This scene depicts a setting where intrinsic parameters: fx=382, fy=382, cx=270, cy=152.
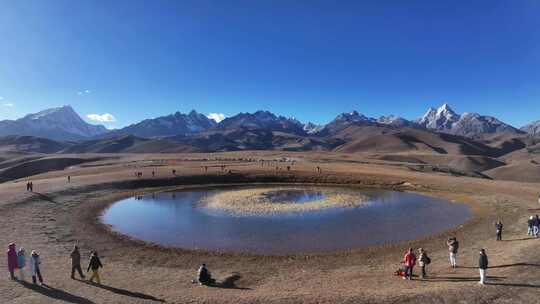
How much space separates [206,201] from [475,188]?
48.7 metres

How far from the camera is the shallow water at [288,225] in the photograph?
40500 mm

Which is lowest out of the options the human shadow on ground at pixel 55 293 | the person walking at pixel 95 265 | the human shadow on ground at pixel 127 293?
the human shadow on ground at pixel 127 293

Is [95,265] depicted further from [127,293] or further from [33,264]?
[33,264]

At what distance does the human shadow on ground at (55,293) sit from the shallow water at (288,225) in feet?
51.0

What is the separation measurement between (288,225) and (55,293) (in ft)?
93.9

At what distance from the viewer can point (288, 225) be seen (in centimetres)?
4822

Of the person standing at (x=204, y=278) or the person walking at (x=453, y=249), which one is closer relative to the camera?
the person standing at (x=204, y=278)

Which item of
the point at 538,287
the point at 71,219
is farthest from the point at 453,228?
the point at 71,219

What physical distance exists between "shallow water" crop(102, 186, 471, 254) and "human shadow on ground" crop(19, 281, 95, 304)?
1555 cm

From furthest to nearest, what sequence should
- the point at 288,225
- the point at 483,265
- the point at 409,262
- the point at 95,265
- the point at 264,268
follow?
1. the point at 288,225
2. the point at 264,268
3. the point at 409,262
4. the point at 95,265
5. the point at 483,265

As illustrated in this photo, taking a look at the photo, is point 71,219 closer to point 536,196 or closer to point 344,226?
point 344,226

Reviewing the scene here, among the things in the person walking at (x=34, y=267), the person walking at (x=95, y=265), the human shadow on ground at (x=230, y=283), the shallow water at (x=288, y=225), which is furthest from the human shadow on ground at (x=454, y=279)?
the person walking at (x=34, y=267)

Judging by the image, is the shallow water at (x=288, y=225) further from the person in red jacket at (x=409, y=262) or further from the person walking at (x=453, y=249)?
the person in red jacket at (x=409, y=262)

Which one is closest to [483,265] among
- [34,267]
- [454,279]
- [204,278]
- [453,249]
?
[454,279]
